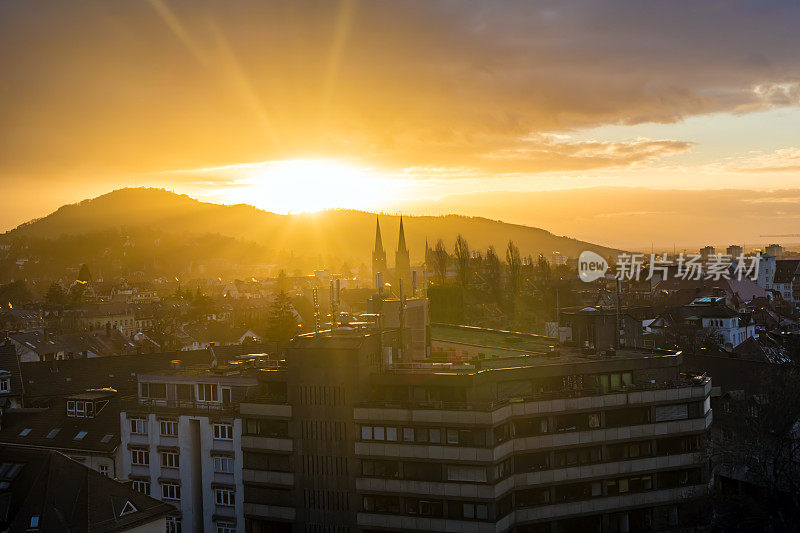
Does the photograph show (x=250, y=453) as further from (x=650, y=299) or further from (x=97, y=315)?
(x=97, y=315)

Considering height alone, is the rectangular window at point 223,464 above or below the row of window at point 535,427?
below

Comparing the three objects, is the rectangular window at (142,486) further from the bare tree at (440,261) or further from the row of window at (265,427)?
the bare tree at (440,261)

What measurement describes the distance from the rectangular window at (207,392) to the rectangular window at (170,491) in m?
4.89

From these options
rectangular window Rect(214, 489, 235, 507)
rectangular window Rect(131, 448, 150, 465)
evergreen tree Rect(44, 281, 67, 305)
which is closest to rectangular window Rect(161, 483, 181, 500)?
rectangular window Rect(131, 448, 150, 465)

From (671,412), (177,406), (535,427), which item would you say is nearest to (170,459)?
(177,406)

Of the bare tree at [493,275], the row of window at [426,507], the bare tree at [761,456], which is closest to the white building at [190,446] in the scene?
the row of window at [426,507]

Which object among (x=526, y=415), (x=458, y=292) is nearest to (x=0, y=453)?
(x=526, y=415)

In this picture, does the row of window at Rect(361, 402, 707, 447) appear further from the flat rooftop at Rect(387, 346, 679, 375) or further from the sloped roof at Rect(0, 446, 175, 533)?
the sloped roof at Rect(0, 446, 175, 533)

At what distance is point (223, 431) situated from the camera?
40.9 meters

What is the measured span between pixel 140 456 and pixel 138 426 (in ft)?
5.60

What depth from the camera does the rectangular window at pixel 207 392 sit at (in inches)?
1667

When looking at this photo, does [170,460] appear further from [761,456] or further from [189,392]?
[761,456]

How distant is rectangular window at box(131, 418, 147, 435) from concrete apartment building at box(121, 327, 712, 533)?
3694 millimetres

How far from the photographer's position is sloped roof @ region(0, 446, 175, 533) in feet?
109
